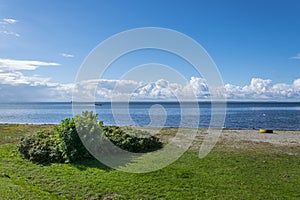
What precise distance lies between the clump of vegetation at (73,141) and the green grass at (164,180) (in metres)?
0.66

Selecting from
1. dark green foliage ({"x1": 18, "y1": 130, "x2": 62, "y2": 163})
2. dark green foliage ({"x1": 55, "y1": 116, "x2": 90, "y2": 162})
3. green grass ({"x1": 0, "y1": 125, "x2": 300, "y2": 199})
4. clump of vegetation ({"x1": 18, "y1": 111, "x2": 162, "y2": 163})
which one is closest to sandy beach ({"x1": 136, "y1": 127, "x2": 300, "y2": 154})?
clump of vegetation ({"x1": 18, "y1": 111, "x2": 162, "y2": 163})

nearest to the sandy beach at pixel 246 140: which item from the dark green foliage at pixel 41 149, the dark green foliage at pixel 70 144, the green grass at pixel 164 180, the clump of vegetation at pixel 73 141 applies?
the clump of vegetation at pixel 73 141

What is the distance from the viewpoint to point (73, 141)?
14297 millimetres

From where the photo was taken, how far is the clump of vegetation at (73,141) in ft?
46.2

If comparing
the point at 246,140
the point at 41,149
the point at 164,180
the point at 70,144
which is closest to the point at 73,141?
the point at 70,144

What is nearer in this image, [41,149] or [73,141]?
[73,141]

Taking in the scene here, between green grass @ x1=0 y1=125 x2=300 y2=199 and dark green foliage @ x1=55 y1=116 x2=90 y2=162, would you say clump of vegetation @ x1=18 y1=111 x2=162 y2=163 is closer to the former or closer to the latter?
dark green foliage @ x1=55 y1=116 x2=90 y2=162

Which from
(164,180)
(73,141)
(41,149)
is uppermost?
(73,141)

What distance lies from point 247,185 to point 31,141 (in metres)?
11.6

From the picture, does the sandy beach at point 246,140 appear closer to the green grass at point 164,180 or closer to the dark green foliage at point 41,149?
the green grass at point 164,180

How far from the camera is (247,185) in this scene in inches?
416

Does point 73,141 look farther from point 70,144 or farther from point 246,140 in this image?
point 246,140

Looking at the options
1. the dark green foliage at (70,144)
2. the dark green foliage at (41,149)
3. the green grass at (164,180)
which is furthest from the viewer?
the dark green foliage at (41,149)

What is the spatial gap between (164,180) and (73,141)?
5677mm
